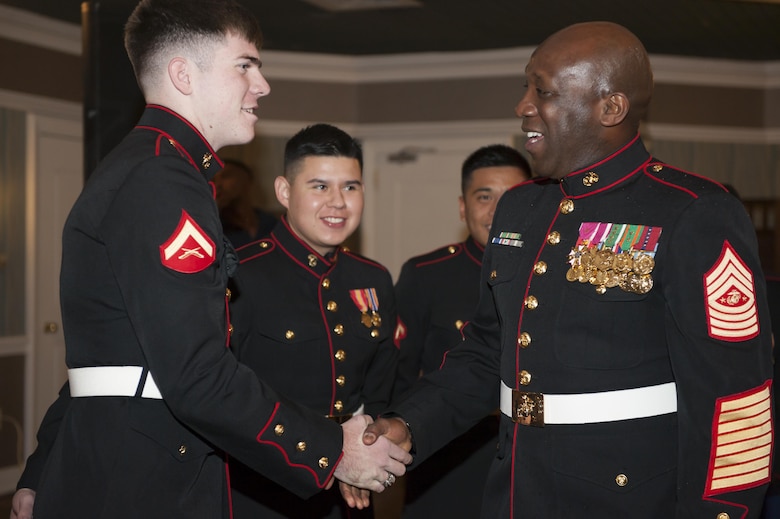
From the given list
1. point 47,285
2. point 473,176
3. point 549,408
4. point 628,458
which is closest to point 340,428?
point 549,408

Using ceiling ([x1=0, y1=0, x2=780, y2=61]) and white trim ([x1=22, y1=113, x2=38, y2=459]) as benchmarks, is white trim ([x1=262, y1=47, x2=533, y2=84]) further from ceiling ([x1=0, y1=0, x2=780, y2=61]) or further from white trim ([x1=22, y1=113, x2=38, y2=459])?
Result: white trim ([x1=22, y1=113, x2=38, y2=459])

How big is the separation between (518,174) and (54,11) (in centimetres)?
368

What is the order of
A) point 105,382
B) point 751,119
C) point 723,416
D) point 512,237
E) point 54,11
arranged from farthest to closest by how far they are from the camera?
point 751,119, point 54,11, point 512,237, point 105,382, point 723,416

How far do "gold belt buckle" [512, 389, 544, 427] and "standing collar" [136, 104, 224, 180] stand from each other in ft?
2.75

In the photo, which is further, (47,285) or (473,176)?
(47,285)

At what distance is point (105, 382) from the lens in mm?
1793

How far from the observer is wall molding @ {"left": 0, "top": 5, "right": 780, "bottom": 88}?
7016 mm

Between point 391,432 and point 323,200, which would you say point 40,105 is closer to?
point 323,200

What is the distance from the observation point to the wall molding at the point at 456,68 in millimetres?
7016

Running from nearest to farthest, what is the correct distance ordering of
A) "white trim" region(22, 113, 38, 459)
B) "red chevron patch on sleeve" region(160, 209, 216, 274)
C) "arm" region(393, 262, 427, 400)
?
1. "red chevron patch on sleeve" region(160, 209, 216, 274)
2. "arm" region(393, 262, 427, 400)
3. "white trim" region(22, 113, 38, 459)

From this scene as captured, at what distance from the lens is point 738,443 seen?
169 cm

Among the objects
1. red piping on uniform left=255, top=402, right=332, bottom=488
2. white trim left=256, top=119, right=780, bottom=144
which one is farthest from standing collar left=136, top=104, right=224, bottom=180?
white trim left=256, top=119, right=780, bottom=144

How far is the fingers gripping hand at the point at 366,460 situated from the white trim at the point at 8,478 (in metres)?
4.32

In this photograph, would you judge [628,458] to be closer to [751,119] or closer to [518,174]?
[518,174]
